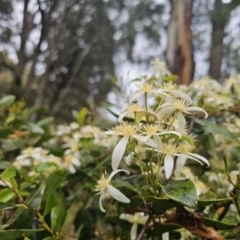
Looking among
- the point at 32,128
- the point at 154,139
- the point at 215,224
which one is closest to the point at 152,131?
the point at 154,139

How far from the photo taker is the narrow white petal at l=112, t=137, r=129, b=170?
1.24ft

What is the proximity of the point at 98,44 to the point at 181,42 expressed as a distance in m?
2.01

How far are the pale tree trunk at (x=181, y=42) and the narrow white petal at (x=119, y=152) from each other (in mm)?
855

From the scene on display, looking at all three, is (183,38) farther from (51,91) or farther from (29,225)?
(51,91)

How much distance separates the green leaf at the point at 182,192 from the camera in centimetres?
34

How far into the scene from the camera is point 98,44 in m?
3.23

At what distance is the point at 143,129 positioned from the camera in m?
0.40

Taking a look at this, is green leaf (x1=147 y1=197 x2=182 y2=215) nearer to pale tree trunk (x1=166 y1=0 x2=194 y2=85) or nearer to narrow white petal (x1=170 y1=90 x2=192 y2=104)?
narrow white petal (x1=170 y1=90 x2=192 y2=104)

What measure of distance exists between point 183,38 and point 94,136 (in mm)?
650

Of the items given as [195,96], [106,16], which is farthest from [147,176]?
[106,16]

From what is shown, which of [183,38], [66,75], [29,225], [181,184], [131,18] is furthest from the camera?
[131,18]

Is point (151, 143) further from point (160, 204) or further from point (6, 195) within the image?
point (6, 195)

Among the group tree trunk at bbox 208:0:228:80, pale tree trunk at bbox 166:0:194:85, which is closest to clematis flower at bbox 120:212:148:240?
pale tree trunk at bbox 166:0:194:85

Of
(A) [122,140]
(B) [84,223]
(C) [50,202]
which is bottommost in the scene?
(B) [84,223]
